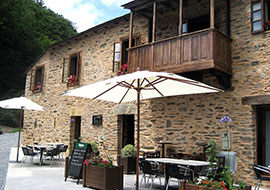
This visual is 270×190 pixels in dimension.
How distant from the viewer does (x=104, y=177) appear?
5188 mm

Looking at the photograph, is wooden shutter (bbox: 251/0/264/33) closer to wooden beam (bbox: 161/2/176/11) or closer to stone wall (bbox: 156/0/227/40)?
stone wall (bbox: 156/0/227/40)

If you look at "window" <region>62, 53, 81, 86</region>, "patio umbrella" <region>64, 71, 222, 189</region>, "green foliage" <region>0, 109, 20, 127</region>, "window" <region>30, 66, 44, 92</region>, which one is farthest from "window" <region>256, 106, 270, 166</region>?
"green foliage" <region>0, 109, 20, 127</region>

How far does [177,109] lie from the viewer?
8.12m

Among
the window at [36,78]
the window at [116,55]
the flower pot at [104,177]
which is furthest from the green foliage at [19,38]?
the flower pot at [104,177]

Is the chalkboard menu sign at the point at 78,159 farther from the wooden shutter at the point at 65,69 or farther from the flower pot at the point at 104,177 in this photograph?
the wooden shutter at the point at 65,69

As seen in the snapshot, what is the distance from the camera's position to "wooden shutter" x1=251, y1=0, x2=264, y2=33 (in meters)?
6.74

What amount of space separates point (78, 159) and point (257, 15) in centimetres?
562

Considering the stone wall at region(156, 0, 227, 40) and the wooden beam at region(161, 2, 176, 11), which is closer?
the stone wall at region(156, 0, 227, 40)

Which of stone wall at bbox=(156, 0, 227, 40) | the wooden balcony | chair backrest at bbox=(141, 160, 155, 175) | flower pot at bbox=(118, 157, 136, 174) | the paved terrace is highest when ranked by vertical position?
stone wall at bbox=(156, 0, 227, 40)

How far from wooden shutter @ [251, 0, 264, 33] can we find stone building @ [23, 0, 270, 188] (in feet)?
0.08

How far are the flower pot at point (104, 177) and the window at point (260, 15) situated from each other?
4.81m

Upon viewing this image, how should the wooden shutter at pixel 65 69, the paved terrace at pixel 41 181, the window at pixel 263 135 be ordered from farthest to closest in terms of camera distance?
the wooden shutter at pixel 65 69, the window at pixel 263 135, the paved terrace at pixel 41 181

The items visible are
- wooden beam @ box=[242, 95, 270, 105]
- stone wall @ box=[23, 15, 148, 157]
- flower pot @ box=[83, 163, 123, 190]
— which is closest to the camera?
flower pot @ box=[83, 163, 123, 190]

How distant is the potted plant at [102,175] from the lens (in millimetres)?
5191
